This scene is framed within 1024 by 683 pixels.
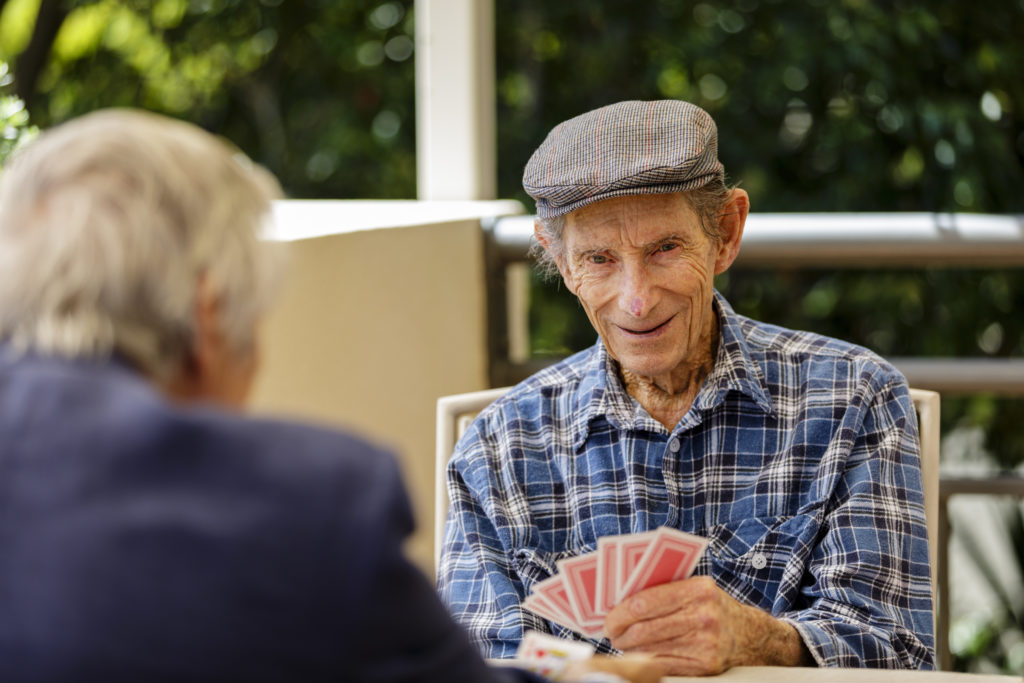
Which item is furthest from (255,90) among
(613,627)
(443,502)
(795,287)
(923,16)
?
(613,627)

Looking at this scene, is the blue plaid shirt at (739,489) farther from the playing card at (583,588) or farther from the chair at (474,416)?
the playing card at (583,588)

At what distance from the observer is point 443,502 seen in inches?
83.7

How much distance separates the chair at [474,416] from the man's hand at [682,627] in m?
0.48

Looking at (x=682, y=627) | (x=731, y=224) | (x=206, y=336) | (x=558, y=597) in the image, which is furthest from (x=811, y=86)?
(x=206, y=336)

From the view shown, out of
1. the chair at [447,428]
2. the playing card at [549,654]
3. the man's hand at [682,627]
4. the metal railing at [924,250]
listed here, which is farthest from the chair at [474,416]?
the metal railing at [924,250]

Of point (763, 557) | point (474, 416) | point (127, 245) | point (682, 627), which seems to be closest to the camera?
point (127, 245)

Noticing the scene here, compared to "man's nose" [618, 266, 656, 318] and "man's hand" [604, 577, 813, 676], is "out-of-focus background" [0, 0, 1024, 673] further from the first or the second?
"man's hand" [604, 577, 813, 676]

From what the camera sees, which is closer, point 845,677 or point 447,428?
point 845,677

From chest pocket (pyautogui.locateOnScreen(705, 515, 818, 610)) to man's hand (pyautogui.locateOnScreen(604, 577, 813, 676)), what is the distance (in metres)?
0.24

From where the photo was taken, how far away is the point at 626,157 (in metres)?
1.89

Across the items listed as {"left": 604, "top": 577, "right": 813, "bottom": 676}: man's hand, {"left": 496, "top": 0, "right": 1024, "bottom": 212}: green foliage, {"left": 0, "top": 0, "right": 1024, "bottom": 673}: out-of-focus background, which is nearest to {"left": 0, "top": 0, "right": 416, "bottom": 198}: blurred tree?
{"left": 0, "top": 0, "right": 1024, "bottom": 673}: out-of-focus background

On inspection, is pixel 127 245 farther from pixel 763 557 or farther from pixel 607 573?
pixel 763 557

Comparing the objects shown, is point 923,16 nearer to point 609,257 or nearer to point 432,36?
point 432,36

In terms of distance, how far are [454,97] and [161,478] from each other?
2892mm
